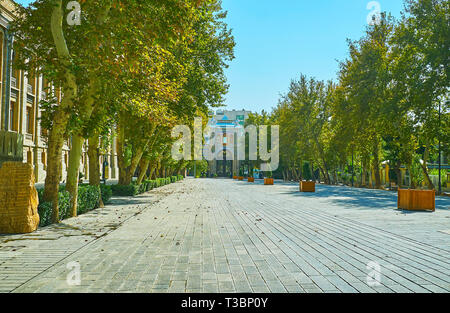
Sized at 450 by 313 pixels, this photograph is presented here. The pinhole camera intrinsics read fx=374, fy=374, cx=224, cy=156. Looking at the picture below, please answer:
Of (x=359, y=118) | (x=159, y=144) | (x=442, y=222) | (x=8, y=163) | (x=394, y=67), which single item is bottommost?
(x=442, y=222)

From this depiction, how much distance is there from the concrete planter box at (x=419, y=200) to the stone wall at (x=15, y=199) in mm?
13380

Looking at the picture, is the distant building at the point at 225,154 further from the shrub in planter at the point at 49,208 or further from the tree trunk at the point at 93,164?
the shrub in planter at the point at 49,208

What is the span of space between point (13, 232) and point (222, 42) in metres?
18.8

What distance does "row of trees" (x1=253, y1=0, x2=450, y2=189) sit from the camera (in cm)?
2578

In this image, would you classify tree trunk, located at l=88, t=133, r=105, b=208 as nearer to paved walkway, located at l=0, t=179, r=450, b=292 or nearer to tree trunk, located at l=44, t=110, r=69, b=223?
tree trunk, located at l=44, t=110, r=69, b=223

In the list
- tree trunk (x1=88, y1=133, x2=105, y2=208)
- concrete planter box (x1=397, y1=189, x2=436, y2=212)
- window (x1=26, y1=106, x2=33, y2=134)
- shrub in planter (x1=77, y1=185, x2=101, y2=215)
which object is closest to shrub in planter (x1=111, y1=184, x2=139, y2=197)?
tree trunk (x1=88, y1=133, x2=105, y2=208)

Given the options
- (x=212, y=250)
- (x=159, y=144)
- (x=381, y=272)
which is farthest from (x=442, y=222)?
(x=159, y=144)

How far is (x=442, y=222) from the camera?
11125 mm

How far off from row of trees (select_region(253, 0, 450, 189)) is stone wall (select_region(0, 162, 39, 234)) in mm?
25221

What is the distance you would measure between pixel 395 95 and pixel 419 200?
15.8 meters

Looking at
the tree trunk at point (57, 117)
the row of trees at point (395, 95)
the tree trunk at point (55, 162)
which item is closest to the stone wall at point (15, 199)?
the tree trunk at point (57, 117)

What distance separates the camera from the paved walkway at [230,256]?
4809 mm

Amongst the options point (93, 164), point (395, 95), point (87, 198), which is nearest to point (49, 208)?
point (87, 198)
